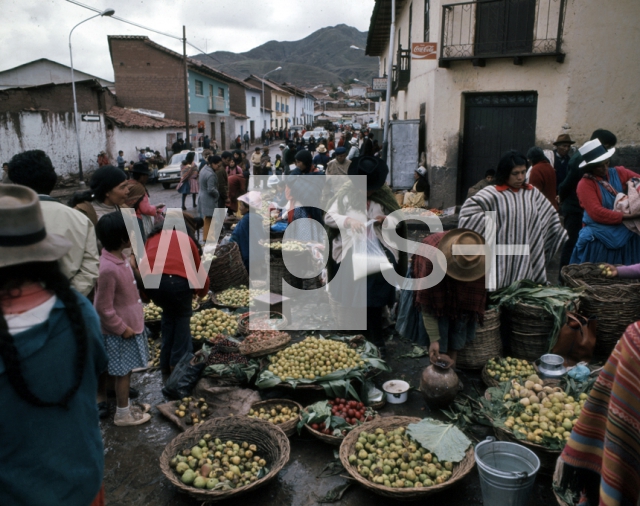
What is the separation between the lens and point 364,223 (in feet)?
16.5

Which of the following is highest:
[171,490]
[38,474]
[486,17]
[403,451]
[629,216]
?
[486,17]

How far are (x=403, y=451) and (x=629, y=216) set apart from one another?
356 centimetres

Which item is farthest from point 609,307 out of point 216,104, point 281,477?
point 216,104

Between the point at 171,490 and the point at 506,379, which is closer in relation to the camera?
the point at 171,490

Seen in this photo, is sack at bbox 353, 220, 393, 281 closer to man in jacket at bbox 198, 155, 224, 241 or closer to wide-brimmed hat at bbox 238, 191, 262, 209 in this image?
wide-brimmed hat at bbox 238, 191, 262, 209

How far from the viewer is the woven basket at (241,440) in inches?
133

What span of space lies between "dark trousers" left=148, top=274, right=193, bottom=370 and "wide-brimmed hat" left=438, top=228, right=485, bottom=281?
2381 mm

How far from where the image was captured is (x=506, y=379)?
4.48m

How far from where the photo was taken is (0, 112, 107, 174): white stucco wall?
Result: 20.8 m

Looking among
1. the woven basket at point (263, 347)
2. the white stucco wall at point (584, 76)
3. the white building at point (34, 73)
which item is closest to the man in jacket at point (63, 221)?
the woven basket at point (263, 347)

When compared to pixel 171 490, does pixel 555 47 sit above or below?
above

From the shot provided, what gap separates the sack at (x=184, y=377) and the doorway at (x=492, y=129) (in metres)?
9.89

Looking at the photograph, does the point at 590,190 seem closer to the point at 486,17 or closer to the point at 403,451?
the point at 403,451

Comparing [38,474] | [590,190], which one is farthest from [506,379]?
[38,474]
